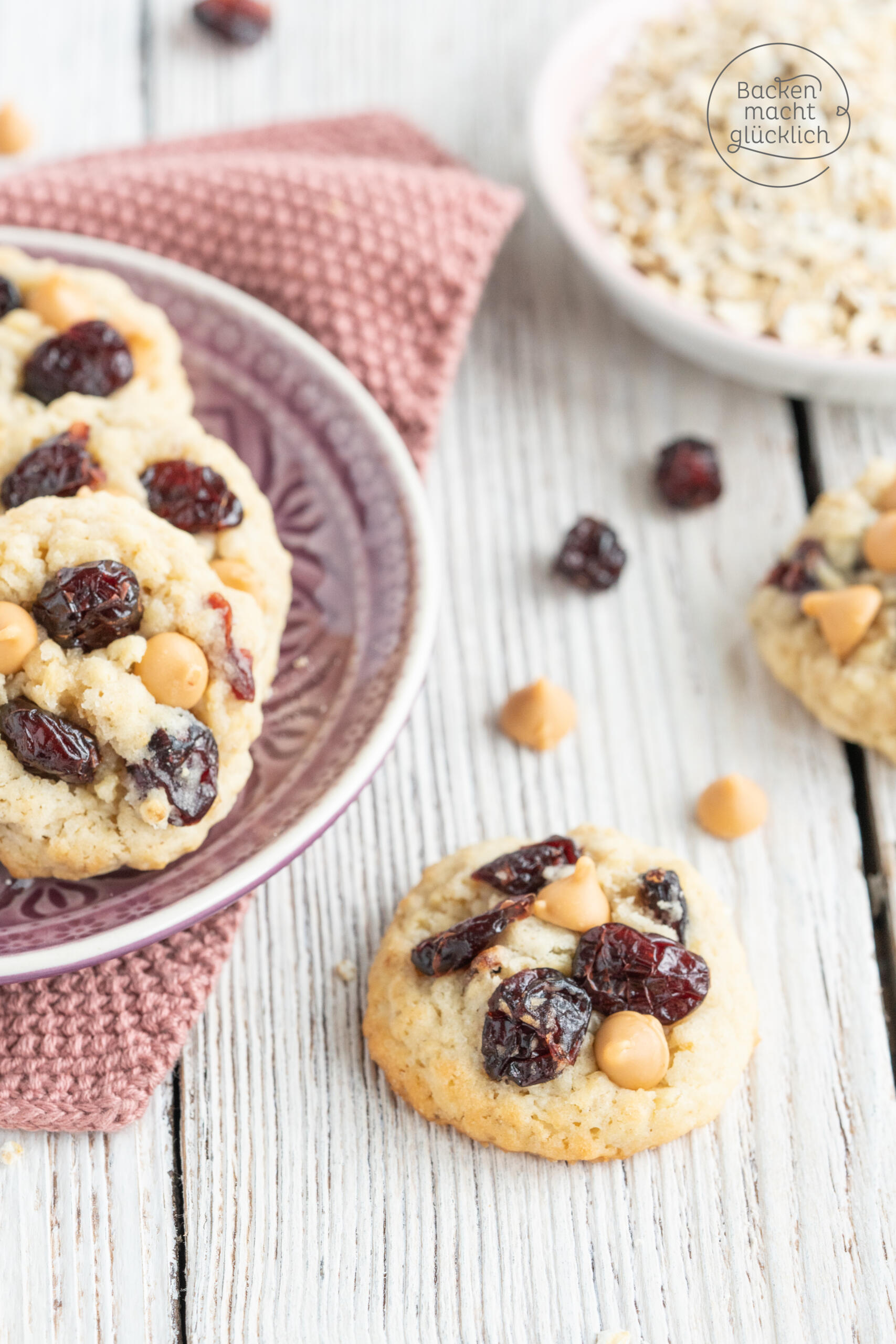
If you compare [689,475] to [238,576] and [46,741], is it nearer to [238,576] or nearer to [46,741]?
[238,576]

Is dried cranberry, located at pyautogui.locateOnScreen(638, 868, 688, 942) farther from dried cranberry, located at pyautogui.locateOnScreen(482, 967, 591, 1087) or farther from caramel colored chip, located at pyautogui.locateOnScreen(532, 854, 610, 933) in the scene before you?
dried cranberry, located at pyautogui.locateOnScreen(482, 967, 591, 1087)

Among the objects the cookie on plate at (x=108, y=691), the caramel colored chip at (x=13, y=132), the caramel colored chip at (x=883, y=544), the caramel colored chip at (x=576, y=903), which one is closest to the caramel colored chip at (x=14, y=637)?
the cookie on plate at (x=108, y=691)

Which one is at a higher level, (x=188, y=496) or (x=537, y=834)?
(x=188, y=496)

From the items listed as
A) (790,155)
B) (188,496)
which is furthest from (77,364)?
→ (790,155)

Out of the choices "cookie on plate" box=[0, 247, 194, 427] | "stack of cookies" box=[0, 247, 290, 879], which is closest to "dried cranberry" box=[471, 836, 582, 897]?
"stack of cookies" box=[0, 247, 290, 879]

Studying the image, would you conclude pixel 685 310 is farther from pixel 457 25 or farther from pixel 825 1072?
pixel 825 1072
